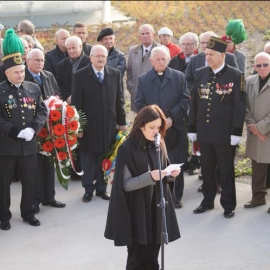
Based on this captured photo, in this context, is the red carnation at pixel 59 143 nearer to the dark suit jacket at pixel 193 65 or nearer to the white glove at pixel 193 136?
the white glove at pixel 193 136

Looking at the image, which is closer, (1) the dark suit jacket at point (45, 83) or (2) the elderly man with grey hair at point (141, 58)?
(1) the dark suit jacket at point (45, 83)

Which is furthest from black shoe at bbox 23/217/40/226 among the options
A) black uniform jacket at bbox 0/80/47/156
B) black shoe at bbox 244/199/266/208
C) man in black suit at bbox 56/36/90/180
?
black shoe at bbox 244/199/266/208

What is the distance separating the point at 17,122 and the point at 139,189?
7.47 ft

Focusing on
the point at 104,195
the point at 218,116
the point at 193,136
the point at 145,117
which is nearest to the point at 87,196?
the point at 104,195

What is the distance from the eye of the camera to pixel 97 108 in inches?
312

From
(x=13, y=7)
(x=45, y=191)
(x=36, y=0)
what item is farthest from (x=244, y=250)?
(x=36, y=0)

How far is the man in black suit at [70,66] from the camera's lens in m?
Result: 8.49

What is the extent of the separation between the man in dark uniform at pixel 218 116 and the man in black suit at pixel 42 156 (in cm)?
165

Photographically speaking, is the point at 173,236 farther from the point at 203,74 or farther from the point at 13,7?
the point at 13,7

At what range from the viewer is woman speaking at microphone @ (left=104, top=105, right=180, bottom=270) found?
5020 millimetres

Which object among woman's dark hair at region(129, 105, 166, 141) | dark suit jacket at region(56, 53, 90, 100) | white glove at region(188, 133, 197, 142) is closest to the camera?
woman's dark hair at region(129, 105, 166, 141)

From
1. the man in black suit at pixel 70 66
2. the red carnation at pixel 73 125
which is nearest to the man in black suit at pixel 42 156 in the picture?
the red carnation at pixel 73 125

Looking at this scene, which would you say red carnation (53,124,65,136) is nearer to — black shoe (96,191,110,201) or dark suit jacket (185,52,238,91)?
black shoe (96,191,110,201)

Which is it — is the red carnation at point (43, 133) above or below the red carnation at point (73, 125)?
below
